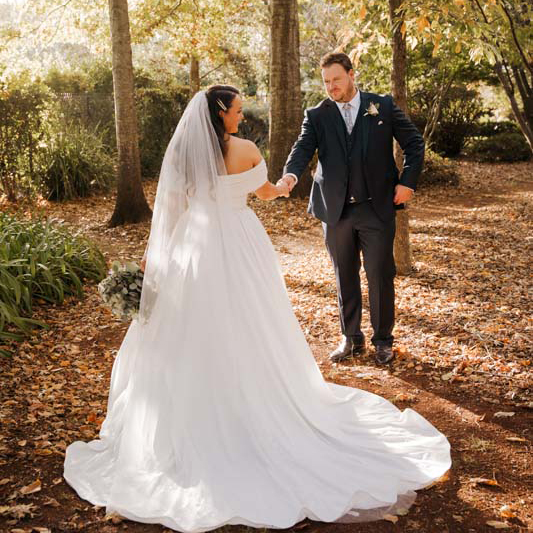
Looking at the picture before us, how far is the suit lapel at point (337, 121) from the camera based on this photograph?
14.7 feet

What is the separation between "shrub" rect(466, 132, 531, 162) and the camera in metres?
17.5

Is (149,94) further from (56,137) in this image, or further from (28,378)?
(28,378)

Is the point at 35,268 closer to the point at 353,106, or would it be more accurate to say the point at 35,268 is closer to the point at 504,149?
the point at 353,106

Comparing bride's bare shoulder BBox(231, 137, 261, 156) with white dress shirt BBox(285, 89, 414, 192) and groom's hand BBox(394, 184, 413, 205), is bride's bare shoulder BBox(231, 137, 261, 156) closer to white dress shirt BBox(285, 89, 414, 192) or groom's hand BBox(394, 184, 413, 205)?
white dress shirt BBox(285, 89, 414, 192)

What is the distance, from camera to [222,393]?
3.30 metres

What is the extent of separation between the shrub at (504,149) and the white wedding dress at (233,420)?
15.5m

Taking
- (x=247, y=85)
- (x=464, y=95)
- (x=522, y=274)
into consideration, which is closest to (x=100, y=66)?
(x=247, y=85)

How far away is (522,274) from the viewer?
22.2 ft

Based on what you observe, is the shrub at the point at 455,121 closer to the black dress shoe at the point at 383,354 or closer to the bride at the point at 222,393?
the black dress shoe at the point at 383,354

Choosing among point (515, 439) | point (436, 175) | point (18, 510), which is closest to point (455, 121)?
point (436, 175)

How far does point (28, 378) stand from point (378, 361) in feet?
8.84

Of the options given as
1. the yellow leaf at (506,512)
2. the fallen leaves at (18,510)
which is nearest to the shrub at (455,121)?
the yellow leaf at (506,512)

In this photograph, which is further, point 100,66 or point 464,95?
point 464,95

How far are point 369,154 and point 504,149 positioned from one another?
1461 centimetres
